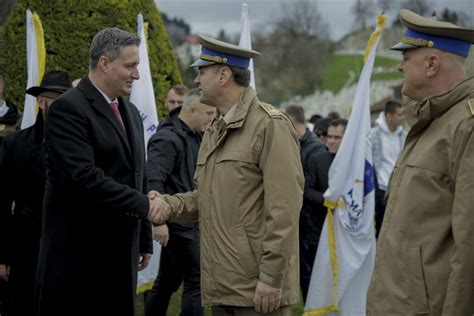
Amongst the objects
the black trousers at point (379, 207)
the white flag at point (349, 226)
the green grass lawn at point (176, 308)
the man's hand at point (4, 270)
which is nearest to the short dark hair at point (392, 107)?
the black trousers at point (379, 207)

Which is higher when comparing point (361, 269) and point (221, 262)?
point (221, 262)

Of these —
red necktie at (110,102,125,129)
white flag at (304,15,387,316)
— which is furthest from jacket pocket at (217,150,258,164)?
white flag at (304,15,387,316)

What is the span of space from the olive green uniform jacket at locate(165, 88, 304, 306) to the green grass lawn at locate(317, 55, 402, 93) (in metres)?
72.4

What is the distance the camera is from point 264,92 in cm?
6750

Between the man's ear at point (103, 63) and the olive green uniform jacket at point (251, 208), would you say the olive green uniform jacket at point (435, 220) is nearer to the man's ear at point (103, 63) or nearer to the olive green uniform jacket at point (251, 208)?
the olive green uniform jacket at point (251, 208)

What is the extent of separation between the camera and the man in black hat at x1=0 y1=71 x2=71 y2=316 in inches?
240

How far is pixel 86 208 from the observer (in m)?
4.86

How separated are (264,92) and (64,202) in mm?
62988

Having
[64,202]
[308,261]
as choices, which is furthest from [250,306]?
[308,261]

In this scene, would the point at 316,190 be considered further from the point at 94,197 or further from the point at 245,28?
the point at 94,197

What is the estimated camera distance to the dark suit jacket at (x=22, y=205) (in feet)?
20.0

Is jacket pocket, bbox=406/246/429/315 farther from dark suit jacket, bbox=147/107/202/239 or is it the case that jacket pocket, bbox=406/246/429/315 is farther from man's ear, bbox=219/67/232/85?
dark suit jacket, bbox=147/107/202/239

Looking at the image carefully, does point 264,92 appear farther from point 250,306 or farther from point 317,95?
point 250,306

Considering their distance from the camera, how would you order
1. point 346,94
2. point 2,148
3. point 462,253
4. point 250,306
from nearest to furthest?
point 462,253 → point 250,306 → point 2,148 → point 346,94
